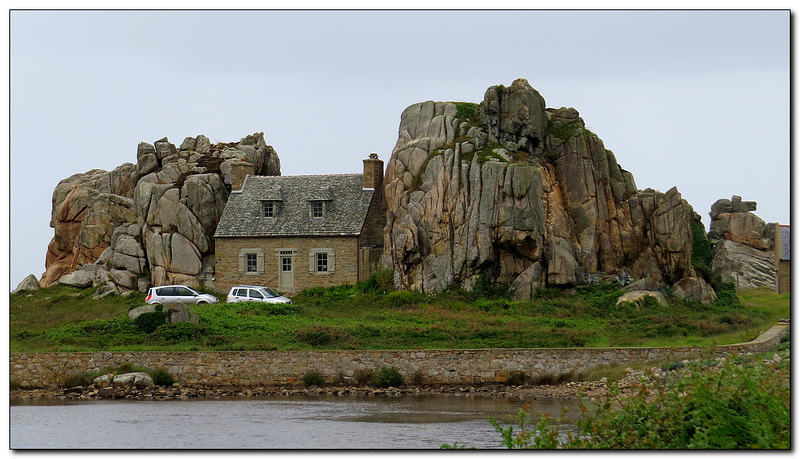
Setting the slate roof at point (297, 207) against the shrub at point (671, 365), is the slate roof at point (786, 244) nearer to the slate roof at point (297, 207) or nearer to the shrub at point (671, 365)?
the shrub at point (671, 365)

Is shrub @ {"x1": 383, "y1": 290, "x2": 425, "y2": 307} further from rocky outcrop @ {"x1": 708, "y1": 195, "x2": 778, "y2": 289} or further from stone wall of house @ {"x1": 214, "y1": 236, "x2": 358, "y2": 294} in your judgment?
rocky outcrop @ {"x1": 708, "y1": 195, "x2": 778, "y2": 289}

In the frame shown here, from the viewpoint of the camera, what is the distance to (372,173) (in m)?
53.3

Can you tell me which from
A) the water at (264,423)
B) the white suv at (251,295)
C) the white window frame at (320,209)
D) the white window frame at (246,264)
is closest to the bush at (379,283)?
the white suv at (251,295)

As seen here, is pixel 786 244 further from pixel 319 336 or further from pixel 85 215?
pixel 85 215

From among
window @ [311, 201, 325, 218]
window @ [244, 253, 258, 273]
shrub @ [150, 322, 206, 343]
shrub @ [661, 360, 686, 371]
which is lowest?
shrub @ [661, 360, 686, 371]

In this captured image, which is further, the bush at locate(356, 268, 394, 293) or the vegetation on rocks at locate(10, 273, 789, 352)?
the bush at locate(356, 268, 394, 293)

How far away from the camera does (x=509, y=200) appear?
153 feet

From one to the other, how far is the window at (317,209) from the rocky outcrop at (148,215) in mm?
4969

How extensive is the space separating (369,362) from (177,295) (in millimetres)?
13837

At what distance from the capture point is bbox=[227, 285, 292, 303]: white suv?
152 ft

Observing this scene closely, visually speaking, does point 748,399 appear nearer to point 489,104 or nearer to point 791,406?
point 791,406

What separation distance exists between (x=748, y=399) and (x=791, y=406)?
78cm

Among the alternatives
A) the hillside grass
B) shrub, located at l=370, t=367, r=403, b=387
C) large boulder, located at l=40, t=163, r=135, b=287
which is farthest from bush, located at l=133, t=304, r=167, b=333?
large boulder, located at l=40, t=163, r=135, b=287

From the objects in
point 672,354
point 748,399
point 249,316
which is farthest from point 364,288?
point 748,399
